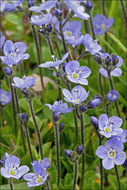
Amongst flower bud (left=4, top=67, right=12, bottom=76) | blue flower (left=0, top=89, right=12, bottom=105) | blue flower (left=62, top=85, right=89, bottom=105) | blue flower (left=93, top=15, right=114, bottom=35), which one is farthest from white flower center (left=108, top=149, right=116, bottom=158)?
blue flower (left=93, top=15, right=114, bottom=35)

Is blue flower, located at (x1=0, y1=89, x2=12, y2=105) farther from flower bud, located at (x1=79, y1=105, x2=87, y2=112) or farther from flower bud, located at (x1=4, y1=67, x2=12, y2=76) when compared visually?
flower bud, located at (x1=79, y1=105, x2=87, y2=112)

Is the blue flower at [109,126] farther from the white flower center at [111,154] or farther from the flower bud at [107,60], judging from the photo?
the flower bud at [107,60]

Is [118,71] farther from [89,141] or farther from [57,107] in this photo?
[57,107]

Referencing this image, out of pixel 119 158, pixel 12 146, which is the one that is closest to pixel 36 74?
pixel 12 146

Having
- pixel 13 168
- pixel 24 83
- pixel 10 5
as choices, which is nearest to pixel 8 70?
pixel 24 83

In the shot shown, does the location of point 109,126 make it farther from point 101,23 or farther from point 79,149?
point 101,23
